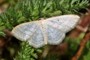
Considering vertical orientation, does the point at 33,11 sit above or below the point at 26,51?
above

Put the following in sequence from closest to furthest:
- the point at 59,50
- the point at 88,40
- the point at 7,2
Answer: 1. the point at 88,40
2. the point at 59,50
3. the point at 7,2

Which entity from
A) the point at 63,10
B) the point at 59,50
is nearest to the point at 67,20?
the point at 63,10

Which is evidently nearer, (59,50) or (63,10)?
(63,10)

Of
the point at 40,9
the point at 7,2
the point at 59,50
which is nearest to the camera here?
the point at 40,9

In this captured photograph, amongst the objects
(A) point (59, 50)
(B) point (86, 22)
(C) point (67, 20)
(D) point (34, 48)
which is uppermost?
(C) point (67, 20)

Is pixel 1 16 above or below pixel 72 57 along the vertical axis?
above

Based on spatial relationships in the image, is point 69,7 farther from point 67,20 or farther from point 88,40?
point 88,40
